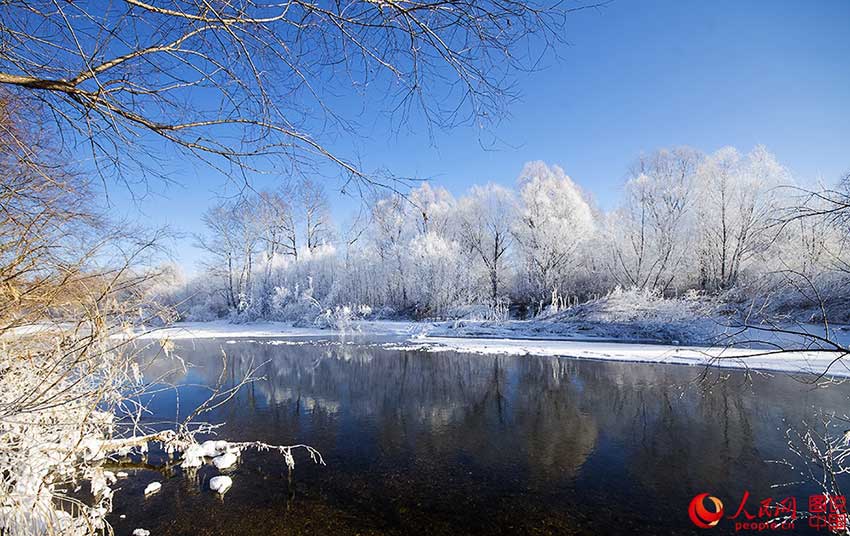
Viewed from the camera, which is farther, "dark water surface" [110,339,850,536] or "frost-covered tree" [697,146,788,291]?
"frost-covered tree" [697,146,788,291]

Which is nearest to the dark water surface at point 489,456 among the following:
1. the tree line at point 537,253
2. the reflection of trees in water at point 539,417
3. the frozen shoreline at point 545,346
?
the reflection of trees in water at point 539,417

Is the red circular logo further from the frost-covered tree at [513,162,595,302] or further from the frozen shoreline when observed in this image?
the frost-covered tree at [513,162,595,302]

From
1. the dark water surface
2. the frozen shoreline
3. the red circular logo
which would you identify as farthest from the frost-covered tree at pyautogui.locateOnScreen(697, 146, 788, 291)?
the red circular logo

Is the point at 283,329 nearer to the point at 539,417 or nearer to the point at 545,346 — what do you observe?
the point at 545,346

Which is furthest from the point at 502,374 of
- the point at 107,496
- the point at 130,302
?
the point at 130,302

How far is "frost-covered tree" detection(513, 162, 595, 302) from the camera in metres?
23.3

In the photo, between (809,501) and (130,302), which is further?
(809,501)

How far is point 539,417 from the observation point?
6.31 m

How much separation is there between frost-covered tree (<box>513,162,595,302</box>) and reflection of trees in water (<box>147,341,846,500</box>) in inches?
532

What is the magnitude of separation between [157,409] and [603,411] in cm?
762

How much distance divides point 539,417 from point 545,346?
28.8 feet

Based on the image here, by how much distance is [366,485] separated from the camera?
4184 millimetres

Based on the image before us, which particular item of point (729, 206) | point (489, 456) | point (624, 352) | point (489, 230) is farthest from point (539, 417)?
point (489, 230)

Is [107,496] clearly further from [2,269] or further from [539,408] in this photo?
[539,408]
